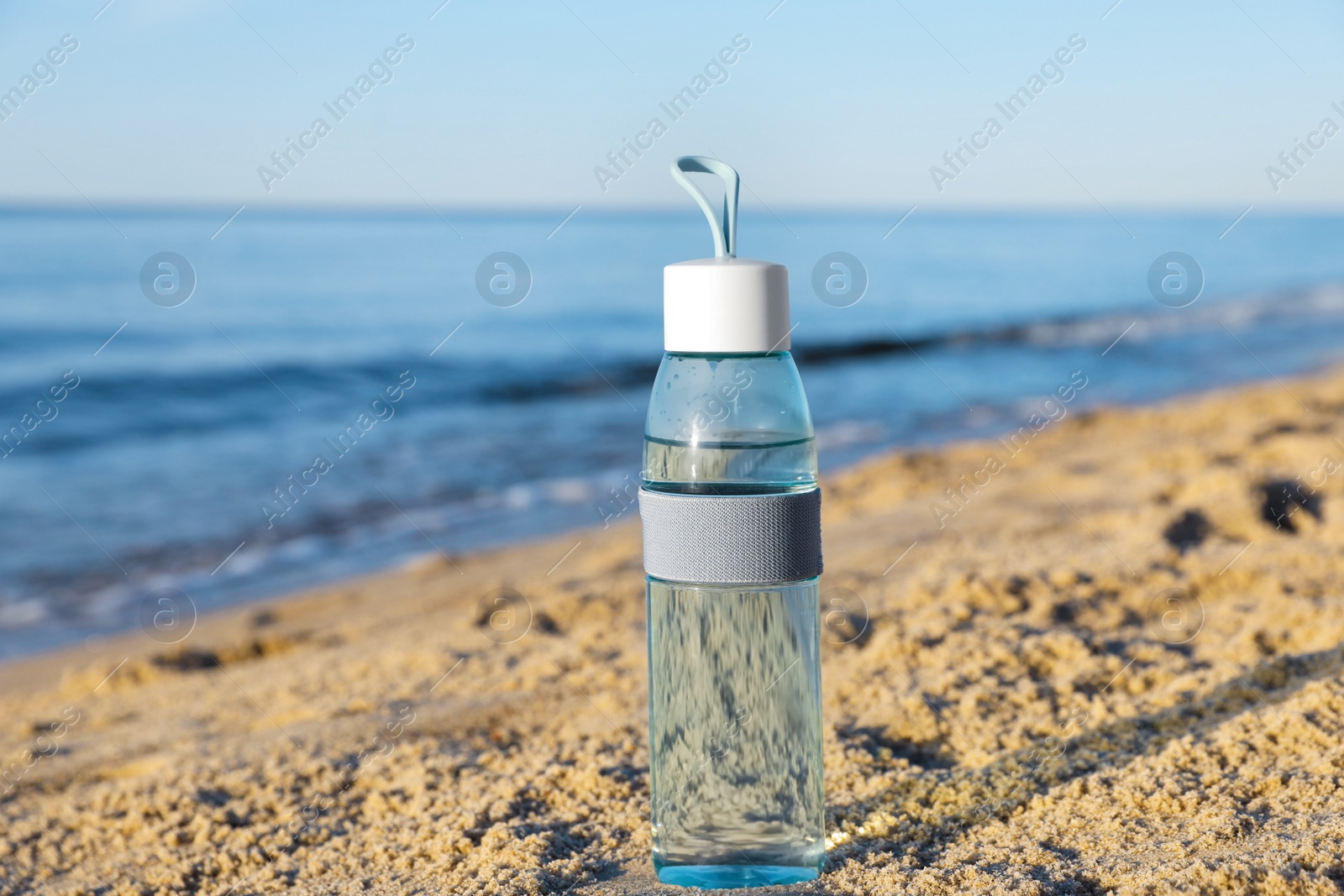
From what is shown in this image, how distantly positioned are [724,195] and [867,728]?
54.4 inches

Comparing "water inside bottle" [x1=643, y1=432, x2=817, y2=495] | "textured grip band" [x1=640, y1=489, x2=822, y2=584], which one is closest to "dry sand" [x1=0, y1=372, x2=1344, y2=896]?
"textured grip band" [x1=640, y1=489, x2=822, y2=584]

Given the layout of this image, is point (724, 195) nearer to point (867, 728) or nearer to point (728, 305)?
point (728, 305)

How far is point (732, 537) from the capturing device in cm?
164

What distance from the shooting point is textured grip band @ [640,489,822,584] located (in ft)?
5.39

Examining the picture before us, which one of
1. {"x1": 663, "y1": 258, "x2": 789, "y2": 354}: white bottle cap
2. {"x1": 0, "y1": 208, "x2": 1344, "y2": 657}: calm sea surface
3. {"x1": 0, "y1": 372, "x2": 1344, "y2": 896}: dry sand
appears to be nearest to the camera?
{"x1": 663, "y1": 258, "x2": 789, "y2": 354}: white bottle cap

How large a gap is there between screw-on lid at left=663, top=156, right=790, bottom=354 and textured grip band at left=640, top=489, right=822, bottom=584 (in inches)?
8.9

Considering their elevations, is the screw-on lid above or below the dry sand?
above

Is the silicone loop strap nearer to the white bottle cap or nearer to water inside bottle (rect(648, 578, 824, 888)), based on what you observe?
the white bottle cap

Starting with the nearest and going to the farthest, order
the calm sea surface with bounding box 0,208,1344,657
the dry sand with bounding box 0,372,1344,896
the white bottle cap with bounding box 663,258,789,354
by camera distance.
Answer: the white bottle cap with bounding box 663,258,789,354, the dry sand with bounding box 0,372,1344,896, the calm sea surface with bounding box 0,208,1344,657

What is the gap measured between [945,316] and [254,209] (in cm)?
5677

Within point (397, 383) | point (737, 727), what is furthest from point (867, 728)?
point (397, 383)

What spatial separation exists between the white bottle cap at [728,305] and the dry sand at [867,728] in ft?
2.80

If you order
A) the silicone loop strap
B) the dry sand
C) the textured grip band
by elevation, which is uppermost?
the silicone loop strap

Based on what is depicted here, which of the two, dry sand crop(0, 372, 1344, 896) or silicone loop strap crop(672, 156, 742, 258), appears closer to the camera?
silicone loop strap crop(672, 156, 742, 258)
